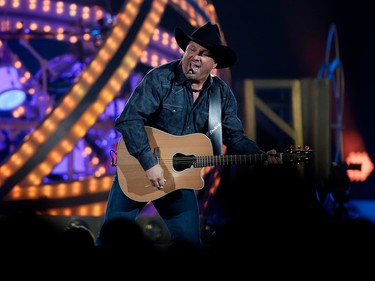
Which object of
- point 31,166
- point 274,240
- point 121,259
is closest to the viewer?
point 121,259

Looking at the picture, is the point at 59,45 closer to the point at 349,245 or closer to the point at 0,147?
the point at 0,147

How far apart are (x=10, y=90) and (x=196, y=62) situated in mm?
3310

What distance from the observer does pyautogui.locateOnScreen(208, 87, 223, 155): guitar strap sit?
4152 millimetres

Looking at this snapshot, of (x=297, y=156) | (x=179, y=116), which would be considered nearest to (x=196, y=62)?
(x=179, y=116)

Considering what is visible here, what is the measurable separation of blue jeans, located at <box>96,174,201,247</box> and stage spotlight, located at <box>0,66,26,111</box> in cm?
312

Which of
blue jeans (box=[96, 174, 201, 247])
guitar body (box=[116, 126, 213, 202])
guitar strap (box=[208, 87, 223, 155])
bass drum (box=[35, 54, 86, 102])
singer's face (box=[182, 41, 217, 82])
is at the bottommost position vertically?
blue jeans (box=[96, 174, 201, 247])

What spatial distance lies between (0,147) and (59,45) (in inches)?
63.7

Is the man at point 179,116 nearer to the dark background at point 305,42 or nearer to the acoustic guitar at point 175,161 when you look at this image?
the acoustic guitar at point 175,161

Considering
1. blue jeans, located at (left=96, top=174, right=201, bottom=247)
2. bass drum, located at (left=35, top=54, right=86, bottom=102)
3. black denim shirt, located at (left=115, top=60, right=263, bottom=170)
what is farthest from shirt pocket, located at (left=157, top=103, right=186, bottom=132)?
bass drum, located at (left=35, top=54, right=86, bottom=102)

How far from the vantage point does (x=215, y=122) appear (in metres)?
4.16

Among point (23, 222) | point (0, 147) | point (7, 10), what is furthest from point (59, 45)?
point (23, 222)

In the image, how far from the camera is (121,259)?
2.08 m

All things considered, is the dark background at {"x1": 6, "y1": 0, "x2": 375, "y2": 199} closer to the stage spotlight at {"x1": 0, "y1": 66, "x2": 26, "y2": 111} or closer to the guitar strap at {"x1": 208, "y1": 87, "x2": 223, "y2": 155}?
the stage spotlight at {"x1": 0, "y1": 66, "x2": 26, "y2": 111}

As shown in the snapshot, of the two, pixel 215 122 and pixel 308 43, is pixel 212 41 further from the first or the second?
pixel 308 43
